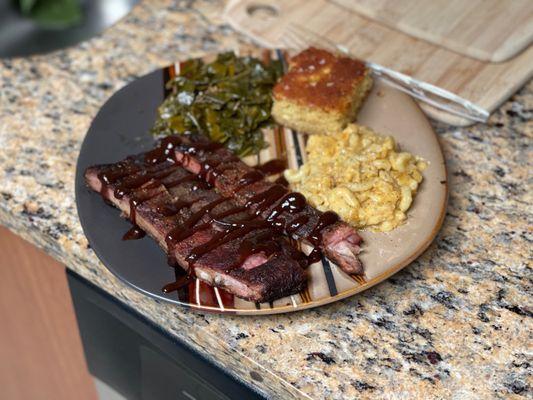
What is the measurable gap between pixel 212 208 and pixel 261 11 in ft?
3.06

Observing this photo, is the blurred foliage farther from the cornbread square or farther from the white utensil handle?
the white utensil handle

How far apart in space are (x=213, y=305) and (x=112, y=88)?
2.86 feet

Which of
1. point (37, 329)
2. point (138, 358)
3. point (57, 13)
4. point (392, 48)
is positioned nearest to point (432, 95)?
point (392, 48)

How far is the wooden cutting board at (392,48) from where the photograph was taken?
186 cm

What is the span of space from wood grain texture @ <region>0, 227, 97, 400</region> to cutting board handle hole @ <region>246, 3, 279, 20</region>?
951 millimetres

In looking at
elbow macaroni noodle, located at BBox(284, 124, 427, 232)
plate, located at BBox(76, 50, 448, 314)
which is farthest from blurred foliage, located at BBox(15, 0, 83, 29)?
elbow macaroni noodle, located at BBox(284, 124, 427, 232)

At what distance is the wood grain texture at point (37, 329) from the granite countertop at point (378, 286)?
0.15 meters

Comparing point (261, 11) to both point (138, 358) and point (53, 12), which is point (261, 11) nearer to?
point (53, 12)

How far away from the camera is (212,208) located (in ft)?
4.73

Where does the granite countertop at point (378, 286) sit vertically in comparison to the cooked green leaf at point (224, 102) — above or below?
below

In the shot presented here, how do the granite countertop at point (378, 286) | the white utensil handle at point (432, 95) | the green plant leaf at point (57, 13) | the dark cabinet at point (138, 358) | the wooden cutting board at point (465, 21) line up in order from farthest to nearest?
the green plant leaf at point (57, 13), the wooden cutting board at point (465, 21), the white utensil handle at point (432, 95), the dark cabinet at point (138, 358), the granite countertop at point (378, 286)

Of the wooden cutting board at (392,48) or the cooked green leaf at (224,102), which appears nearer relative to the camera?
the cooked green leaf at (224,102)

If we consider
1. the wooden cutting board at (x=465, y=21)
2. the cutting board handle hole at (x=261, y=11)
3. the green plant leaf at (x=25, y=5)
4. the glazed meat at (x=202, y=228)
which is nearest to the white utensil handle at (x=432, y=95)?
the wooden cutting board at (x=465, y=21)

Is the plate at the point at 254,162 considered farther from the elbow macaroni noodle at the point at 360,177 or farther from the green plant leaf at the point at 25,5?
the green plant leaf at the point at 25,5
